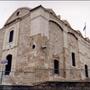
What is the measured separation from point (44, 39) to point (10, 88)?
6897mm

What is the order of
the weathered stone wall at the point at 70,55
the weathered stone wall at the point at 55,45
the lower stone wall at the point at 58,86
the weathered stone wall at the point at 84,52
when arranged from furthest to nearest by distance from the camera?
1. the weathered stone wall at the point at 84,52
2. the weathered stone wall at the point at 70,55
3. the weathered stone wall at the point at 55,45
4. the lower stone wall at the point at 58,86

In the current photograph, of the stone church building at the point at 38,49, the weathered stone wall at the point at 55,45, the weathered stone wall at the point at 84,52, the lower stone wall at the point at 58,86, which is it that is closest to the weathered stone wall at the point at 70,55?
the stone church building at the point at 38,49

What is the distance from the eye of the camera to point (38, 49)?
1858 centimetres

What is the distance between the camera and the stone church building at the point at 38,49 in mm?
18297

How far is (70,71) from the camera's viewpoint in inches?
837

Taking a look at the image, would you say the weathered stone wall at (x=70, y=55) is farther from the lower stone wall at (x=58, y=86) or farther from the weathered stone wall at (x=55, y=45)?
the lower stone wall at (x=58, y=86)

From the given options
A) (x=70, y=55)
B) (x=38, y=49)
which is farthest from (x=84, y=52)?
(x=38, y=49)

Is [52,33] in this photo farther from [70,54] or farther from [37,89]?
[37,89]

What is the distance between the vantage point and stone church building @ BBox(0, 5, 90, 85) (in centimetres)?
1830

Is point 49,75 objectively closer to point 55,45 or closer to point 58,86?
point 55,45

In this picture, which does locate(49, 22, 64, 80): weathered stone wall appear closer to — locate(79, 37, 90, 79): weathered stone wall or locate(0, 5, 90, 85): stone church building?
locate(0, 5, 90, 85): stone church building

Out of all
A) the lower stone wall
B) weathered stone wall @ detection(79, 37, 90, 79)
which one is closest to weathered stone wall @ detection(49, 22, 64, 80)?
weathered stone wall @ detection(79, 37, 90, 79)

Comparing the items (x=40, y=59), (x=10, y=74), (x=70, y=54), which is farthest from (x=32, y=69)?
(x=70, y=54)

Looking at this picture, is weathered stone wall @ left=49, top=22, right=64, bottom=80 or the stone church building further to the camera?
weathered stone wall @ left=49, top=22, right=64, bottom=80
